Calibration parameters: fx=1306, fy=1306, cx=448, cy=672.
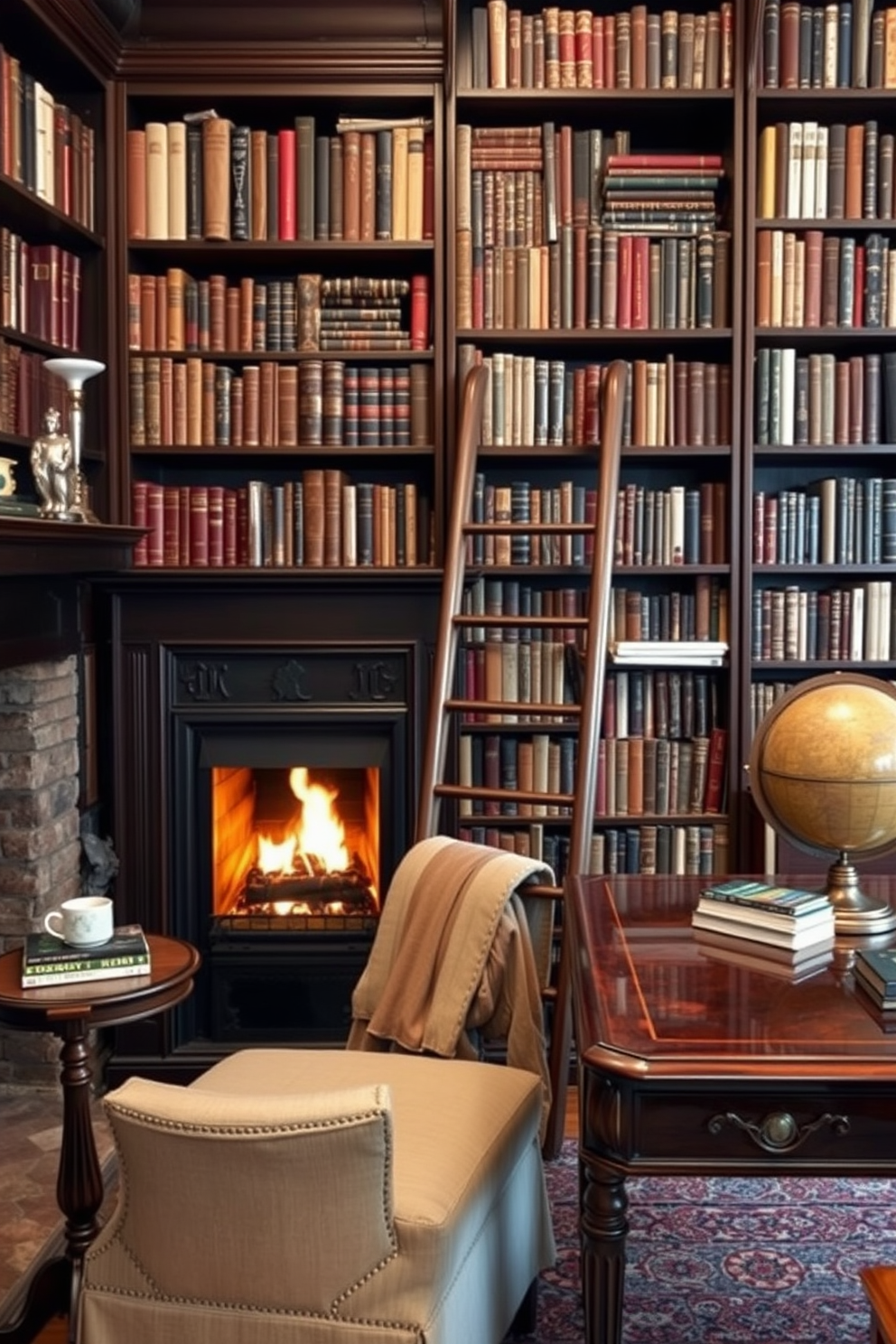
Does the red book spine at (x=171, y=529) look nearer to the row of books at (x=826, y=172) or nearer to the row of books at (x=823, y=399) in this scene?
the row of books at (x=823, y=399)

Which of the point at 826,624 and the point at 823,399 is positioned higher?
the point at 823,399

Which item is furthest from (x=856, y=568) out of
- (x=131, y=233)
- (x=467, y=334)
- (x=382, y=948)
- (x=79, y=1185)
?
(x=79, y=1185)

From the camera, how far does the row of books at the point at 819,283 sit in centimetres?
334

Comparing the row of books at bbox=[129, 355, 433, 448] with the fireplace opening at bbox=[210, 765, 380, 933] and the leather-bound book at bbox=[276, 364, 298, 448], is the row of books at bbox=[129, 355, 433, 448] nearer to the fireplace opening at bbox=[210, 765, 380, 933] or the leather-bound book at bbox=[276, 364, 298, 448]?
the leather-bound book at bbox=[276, 364, 298, 448]

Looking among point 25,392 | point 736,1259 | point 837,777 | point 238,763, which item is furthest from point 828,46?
point 736,1259

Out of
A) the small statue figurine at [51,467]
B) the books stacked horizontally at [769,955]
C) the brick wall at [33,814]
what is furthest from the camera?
the brick wall at [33,814]

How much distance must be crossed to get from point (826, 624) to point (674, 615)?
1.31 ft

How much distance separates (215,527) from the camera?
11.2ft

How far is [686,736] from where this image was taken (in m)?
3.48

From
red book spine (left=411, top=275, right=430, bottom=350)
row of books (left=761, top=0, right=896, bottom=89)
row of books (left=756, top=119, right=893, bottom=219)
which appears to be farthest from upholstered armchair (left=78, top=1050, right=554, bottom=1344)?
row of books (left=761, top=0, right=896, bottom=89)

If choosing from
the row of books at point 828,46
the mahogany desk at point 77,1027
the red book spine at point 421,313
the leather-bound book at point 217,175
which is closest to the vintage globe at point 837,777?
the mahogany desk at point 77,1027

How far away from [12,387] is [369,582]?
0.96 metres

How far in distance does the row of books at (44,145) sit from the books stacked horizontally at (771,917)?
214cm

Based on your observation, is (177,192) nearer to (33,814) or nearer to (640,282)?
(640,282)
